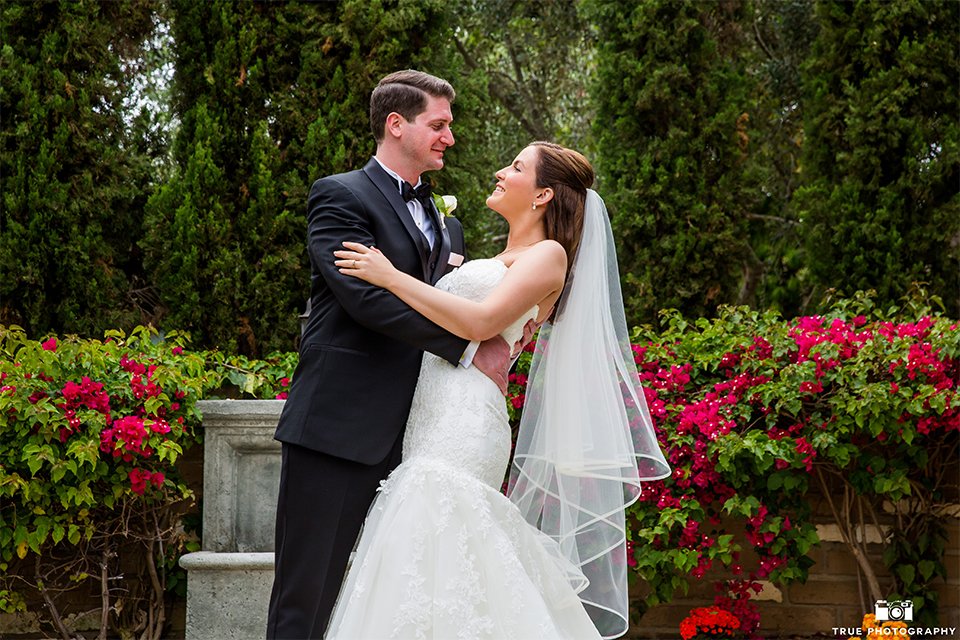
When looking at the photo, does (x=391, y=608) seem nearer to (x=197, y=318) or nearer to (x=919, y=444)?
(x=919, y=444)

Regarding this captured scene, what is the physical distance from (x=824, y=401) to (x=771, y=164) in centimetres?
548

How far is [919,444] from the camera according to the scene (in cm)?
392

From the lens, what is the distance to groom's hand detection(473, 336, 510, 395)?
246 cm

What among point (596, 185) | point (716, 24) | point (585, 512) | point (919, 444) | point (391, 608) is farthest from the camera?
point (596, 185)

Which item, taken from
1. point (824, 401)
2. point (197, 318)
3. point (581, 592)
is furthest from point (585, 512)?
point (197, 318)

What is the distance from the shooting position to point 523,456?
2.80 m

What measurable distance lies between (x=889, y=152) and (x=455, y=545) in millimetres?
5121

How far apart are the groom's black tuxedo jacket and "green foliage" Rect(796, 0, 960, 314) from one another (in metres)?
4.34

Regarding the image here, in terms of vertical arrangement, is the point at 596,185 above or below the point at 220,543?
above

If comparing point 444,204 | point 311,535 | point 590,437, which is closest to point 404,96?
point 444,204

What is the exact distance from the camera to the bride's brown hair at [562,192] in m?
2.68

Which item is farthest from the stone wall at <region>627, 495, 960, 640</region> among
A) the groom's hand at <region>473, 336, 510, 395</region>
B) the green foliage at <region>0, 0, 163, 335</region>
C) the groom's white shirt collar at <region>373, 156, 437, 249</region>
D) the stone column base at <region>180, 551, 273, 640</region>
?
the green foliage at <region>0, 0, 163, 335</region>

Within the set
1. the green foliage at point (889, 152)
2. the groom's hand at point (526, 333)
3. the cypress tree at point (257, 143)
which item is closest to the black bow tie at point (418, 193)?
the groom's hand at point (526, 333)

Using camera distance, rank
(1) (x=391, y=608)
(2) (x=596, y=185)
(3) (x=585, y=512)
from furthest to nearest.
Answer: (2) (x=596, y=185), (3) (x=585, y=512), (1) (x=391, y=608)
